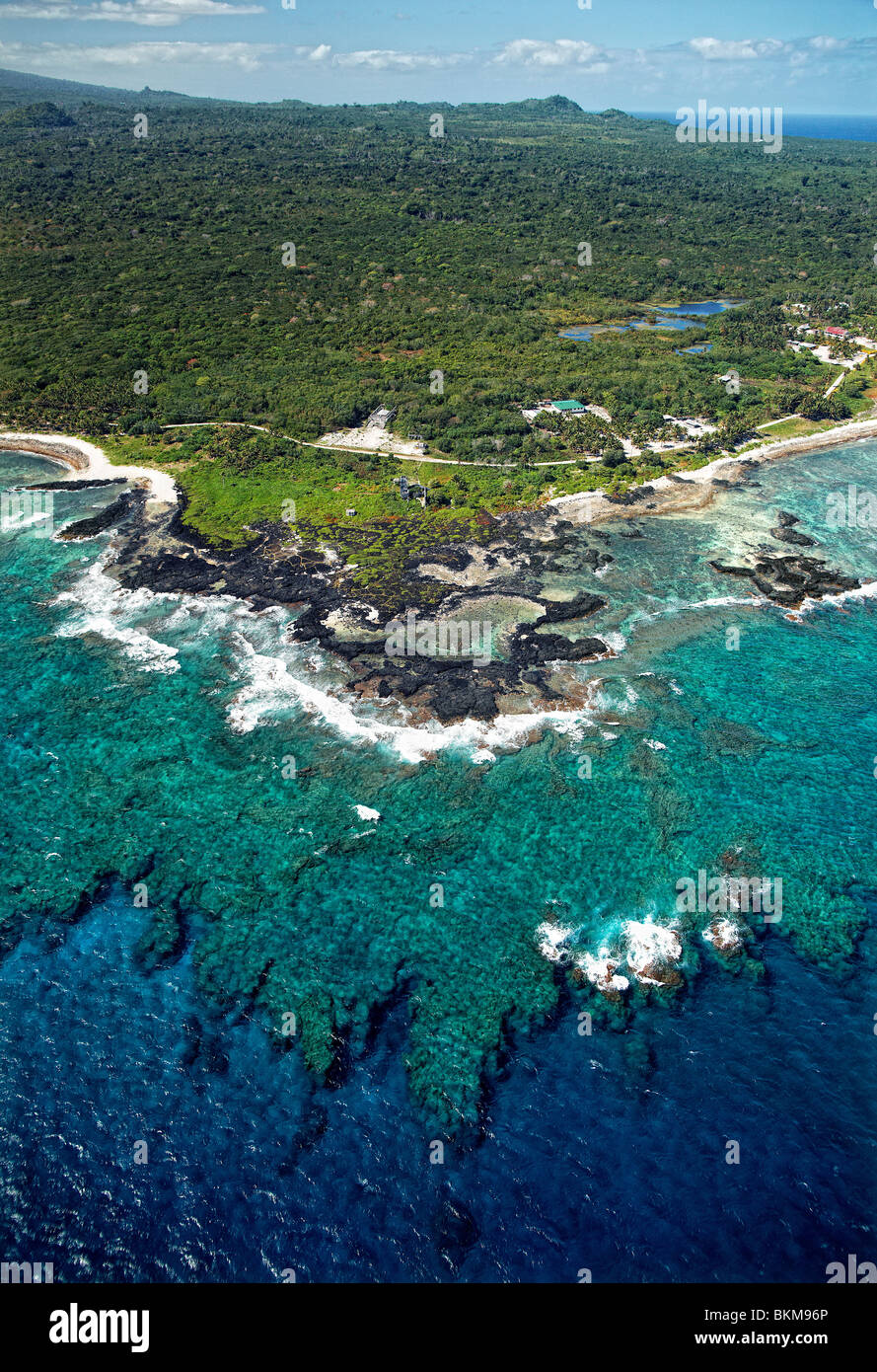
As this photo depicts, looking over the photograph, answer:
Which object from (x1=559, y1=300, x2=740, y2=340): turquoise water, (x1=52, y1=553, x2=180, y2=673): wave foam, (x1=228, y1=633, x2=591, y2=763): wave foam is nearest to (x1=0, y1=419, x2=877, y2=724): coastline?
(x1=228, y1=633, x2=591, y2=763): wave foam

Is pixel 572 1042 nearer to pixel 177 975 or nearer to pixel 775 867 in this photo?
pixel 775 867

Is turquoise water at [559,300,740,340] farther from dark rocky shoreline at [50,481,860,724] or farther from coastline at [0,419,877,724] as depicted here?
dark rocky shoreline at [50,481,860,724]

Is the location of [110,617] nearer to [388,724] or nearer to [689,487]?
[388,724]

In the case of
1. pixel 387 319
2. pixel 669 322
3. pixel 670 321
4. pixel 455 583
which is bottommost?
pixel 455 583

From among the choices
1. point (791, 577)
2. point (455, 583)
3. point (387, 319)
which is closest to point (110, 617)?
point (455, 583)

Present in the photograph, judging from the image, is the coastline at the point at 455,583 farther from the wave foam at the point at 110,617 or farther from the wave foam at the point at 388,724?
the wave foam at the point at 110,617
